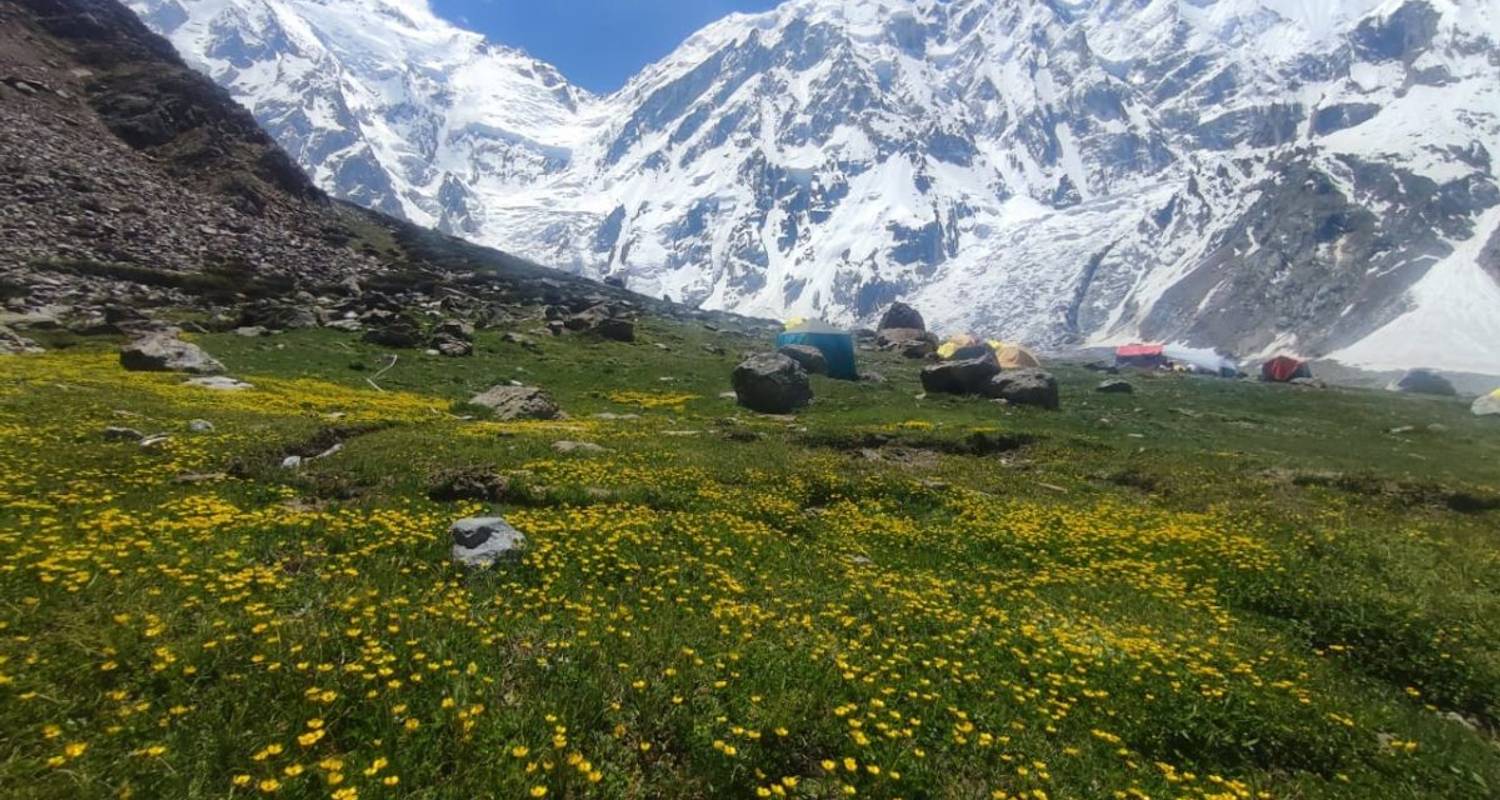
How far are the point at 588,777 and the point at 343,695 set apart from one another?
8.37 feet

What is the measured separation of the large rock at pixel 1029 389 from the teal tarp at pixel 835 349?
46.6ft

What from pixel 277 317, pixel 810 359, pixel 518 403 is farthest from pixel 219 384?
pixel 810 359

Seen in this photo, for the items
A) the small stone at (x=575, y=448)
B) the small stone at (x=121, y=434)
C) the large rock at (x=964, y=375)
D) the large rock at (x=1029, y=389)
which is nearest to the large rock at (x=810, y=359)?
the large rock at (x=964, y=375)

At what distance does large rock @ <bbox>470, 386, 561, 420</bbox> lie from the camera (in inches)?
1253

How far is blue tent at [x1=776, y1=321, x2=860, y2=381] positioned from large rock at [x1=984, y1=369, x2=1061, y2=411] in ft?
46.6

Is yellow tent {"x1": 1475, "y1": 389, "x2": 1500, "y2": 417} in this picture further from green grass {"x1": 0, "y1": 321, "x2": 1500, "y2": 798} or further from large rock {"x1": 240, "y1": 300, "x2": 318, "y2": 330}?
large rock {"x1": 240, "y1": 300, "x2": 318, "y2": 330}

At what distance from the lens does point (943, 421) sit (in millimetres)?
37500

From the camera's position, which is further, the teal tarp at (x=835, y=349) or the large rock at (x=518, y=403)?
the teal tarp at (x=835, y=349)

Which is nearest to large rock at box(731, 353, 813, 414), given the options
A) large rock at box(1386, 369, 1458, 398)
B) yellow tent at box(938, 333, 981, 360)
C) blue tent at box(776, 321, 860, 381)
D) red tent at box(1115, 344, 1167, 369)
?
blue tent at box(776, 321, 860, 381)

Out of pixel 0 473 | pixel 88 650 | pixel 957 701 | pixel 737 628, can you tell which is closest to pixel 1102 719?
pixel 957 701

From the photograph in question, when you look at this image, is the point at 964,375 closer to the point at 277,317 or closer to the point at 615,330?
the point at 615,330

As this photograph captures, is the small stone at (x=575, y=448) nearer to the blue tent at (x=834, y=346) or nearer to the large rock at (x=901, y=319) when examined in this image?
the blue tent at (x=834, y=346)

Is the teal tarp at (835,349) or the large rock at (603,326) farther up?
the large rock at (603,326)

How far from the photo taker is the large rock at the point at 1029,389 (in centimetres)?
4584
